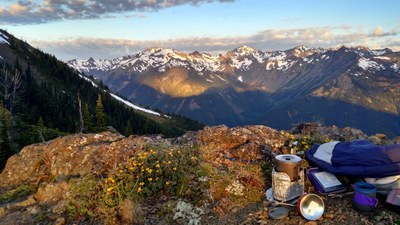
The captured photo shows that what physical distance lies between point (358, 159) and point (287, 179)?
7.28 ft

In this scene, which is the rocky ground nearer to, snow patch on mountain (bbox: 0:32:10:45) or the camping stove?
the camping stove

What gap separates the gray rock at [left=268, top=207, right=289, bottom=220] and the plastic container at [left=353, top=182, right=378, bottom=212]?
6.10 ft

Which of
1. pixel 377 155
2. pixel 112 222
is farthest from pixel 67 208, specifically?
pixel 377 155

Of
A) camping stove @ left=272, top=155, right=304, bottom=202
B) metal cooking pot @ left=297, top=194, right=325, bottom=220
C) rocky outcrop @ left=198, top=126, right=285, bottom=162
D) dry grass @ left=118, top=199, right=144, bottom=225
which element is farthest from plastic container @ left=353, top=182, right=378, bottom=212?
dry grass @ left=118, top=199, right=144, bottom=225

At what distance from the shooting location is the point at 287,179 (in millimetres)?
9406

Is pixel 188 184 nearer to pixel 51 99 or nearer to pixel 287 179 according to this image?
pixel 287 179

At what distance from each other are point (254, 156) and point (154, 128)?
104393mm

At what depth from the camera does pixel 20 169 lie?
46.0 feet

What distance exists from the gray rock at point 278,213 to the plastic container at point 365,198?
1.86 meters

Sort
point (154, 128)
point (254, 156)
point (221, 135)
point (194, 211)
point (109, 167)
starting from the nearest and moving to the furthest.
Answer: point (194, 211) → point (109, 167) → point (254, 156) → point (221, 135) → point (154, 128)

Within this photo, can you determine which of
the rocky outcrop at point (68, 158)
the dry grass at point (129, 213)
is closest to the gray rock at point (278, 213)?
the dry grass at point (129, 213)

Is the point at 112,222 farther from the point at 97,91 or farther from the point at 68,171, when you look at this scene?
the point at 97,91

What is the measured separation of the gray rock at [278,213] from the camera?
8884 millimetres

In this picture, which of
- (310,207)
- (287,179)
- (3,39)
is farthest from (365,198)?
(3,39)
